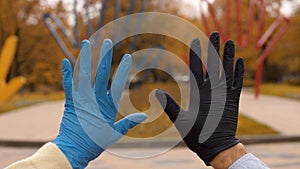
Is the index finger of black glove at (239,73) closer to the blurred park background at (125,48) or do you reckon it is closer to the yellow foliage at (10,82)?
the blurred park background at (125,48)

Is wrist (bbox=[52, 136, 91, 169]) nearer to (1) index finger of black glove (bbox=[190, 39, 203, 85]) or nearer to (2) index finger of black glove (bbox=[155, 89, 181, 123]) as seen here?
(2) index finger of black glove (bbox=[155, 89, 181, 123])

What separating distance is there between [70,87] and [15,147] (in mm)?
6931

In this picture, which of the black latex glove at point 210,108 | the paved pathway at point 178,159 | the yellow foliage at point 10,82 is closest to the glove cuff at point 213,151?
the black latex glove at point 210,108

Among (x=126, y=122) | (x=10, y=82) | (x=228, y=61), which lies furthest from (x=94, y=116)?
(x=10, y=82)

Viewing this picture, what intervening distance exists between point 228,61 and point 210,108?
18cm

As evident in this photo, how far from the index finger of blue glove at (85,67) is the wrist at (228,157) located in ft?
1.70

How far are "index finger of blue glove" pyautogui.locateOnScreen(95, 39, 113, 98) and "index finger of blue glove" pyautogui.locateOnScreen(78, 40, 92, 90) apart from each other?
4 centimetres

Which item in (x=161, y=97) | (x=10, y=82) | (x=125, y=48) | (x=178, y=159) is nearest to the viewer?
(x=161, y=97)

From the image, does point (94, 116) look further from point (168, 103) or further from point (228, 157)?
point (228, 157)

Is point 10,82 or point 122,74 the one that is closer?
point 122,74

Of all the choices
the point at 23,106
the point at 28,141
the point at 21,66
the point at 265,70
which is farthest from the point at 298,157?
the point at 265,70

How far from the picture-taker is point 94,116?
1.68m

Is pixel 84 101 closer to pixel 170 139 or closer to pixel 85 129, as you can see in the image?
pixel 85 129

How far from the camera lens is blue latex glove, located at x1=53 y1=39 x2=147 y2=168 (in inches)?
65.8
